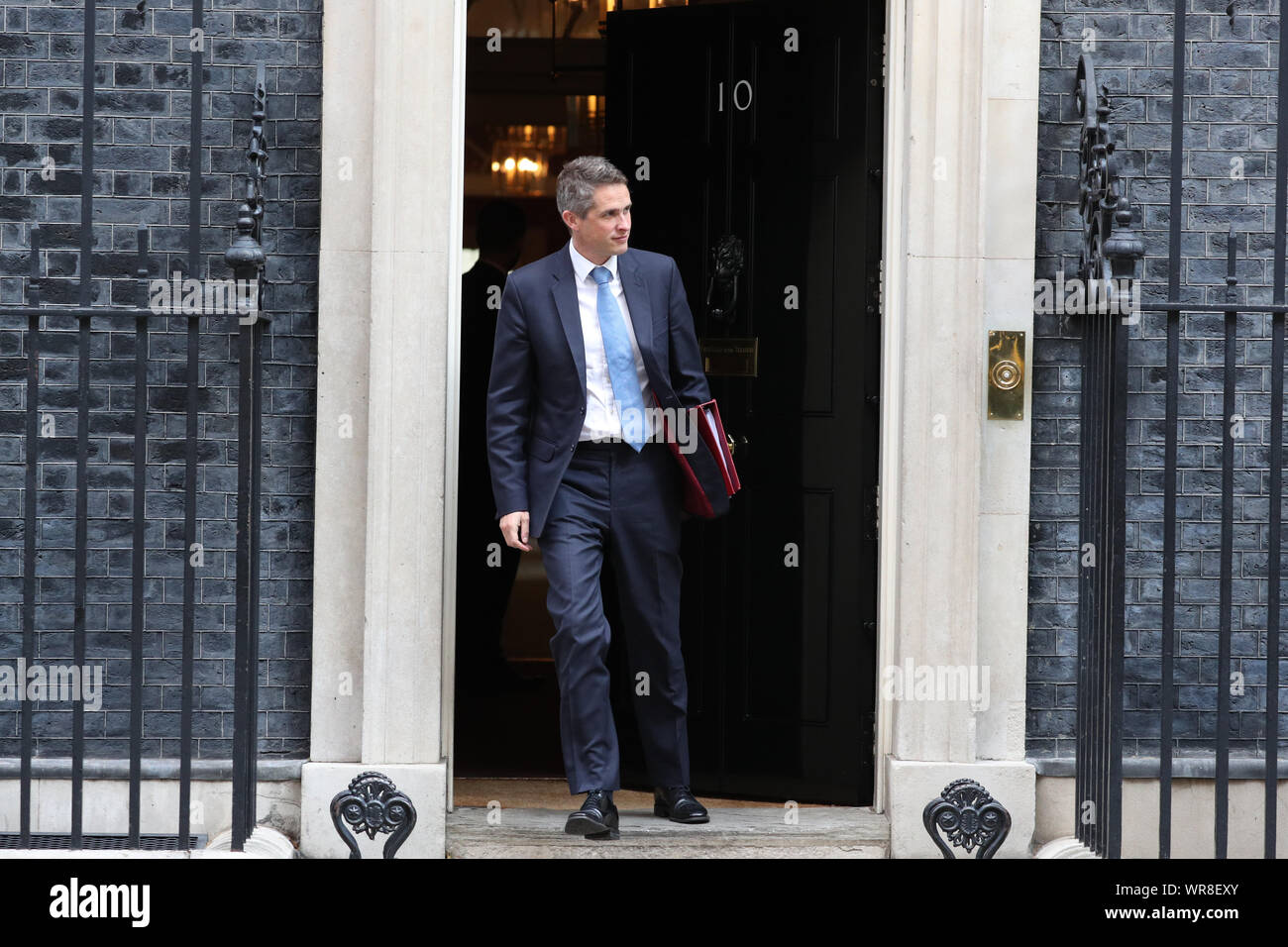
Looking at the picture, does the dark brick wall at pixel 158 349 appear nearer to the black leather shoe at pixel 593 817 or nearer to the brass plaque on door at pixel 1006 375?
the black leather shoe at pixel 593 817

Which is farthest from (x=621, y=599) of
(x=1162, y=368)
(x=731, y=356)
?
(x=1162, y=368)

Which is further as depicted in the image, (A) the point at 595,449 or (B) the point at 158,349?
(B) the point at 158,349

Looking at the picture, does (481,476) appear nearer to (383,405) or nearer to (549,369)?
(383,405)

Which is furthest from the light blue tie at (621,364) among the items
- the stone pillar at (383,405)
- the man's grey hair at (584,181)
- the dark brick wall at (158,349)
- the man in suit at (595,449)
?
the dark brick wall at (158,349)

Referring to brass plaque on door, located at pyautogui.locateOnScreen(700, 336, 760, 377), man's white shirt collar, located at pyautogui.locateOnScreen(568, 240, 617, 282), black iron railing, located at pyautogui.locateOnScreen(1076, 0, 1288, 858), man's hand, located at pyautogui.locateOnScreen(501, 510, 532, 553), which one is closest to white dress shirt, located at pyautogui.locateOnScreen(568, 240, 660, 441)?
man's white shirt collar, located at pyautogui.locateOnScreen(568, 240, 617, 282)

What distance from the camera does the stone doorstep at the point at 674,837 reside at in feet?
15.8

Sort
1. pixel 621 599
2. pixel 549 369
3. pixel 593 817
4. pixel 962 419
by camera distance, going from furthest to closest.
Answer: pixel 962 419 → pixel 621 599 → pixel 549 369 → pixel 593 817

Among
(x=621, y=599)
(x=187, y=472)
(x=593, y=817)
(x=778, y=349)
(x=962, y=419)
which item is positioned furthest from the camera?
(x=778, y=349)

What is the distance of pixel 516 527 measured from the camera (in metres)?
4.65

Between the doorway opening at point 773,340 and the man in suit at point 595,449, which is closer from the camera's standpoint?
the man in suit at point 595,449

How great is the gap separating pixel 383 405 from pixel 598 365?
0.74 meters

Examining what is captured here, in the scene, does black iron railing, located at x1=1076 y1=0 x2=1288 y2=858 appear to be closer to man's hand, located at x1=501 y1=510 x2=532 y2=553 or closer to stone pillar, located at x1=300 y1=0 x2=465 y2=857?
man's hand, located at x1=501 y1=510 x2=532 y2=553

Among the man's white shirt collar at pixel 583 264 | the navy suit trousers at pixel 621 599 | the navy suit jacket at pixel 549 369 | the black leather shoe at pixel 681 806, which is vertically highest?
the man's white shirt collar at pixel 583 264

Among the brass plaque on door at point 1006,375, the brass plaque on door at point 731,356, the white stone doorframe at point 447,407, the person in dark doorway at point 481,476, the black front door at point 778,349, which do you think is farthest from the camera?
the person in dark doorway at point 481,476
